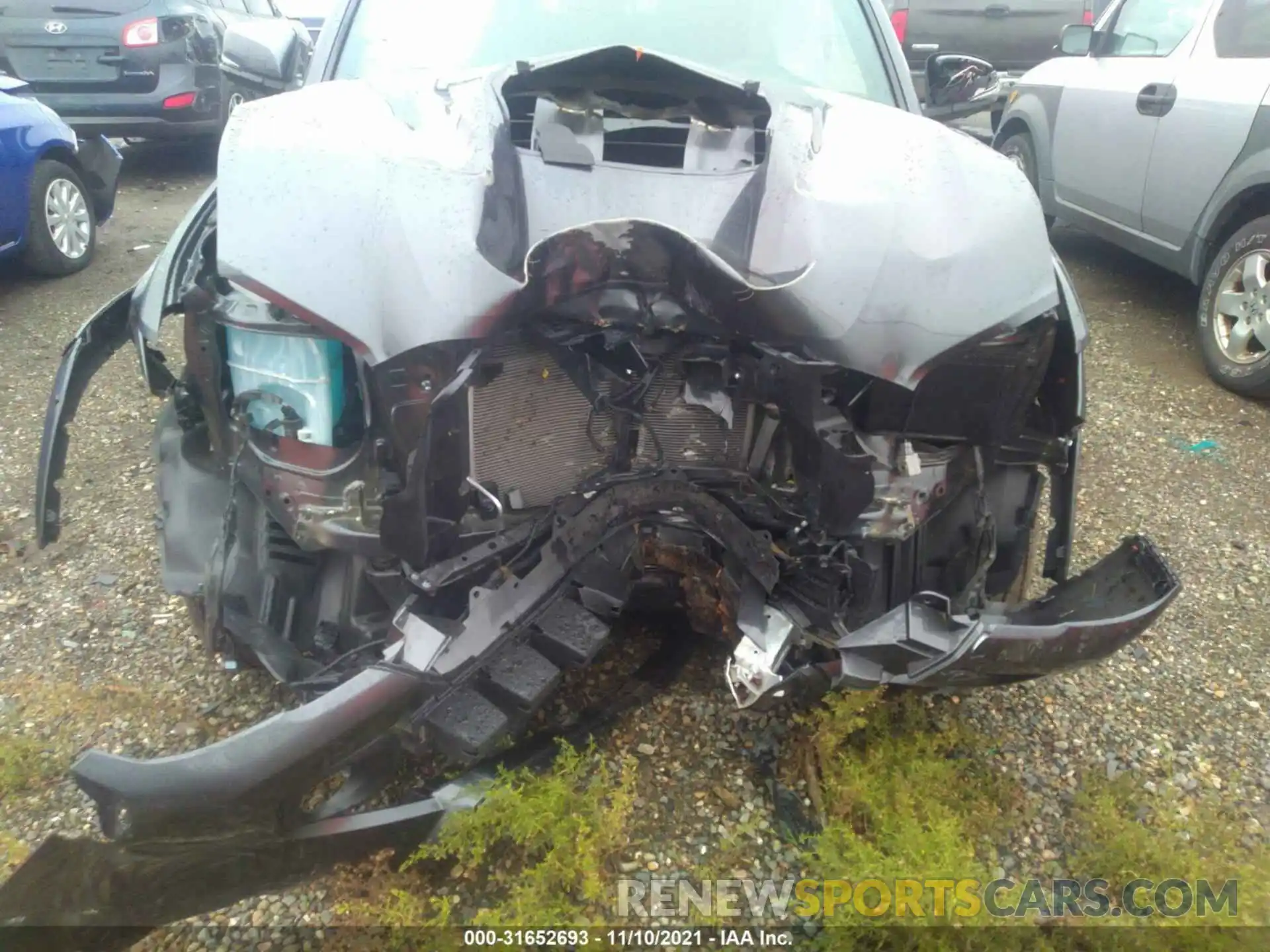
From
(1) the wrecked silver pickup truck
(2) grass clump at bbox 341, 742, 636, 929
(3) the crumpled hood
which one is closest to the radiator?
(1) the wrecked silver pickup truck

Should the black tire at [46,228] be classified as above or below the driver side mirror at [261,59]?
below

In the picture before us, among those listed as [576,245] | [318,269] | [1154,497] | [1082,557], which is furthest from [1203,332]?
[318,269]

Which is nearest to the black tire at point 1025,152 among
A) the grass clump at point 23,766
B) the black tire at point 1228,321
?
the black tire at point 1228,321

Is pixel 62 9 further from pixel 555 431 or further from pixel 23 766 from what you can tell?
pixel 555 431

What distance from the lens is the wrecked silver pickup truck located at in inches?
68.6

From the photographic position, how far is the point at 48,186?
5254 mm

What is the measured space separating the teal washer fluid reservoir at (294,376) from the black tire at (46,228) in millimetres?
4254

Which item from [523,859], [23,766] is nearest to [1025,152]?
[523,859]

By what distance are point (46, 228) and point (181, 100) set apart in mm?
2030

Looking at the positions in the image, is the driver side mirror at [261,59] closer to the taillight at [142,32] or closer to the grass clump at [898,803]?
the grass clump at [898,803]

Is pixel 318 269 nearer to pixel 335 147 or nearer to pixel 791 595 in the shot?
pixel 335 147

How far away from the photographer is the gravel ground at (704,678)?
2.18 metres

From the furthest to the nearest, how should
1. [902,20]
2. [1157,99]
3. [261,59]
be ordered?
[902,20] < [1157,99] < [261,59]

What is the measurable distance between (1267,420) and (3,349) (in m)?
6.28
